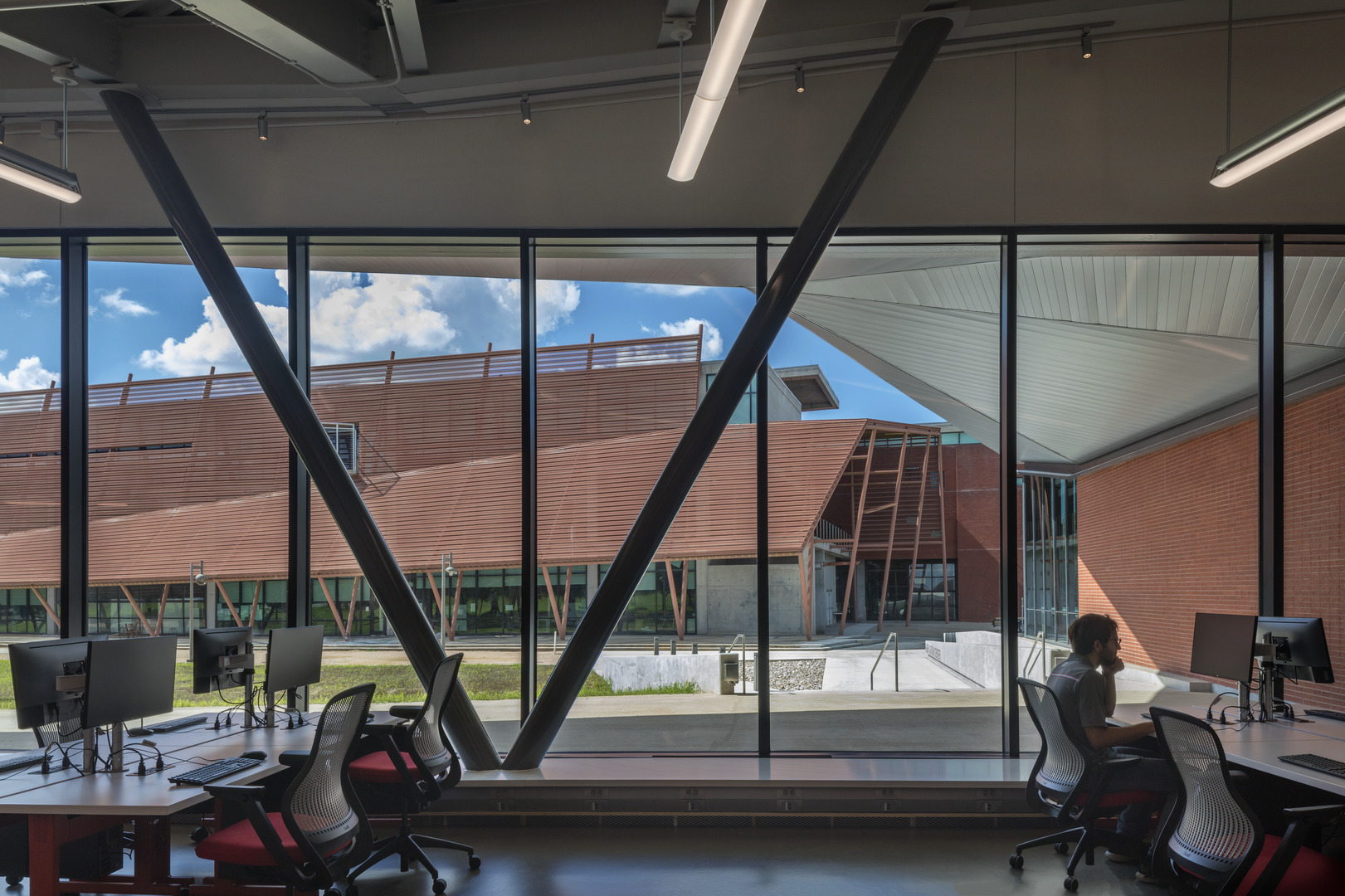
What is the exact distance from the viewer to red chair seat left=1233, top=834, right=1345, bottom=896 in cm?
292

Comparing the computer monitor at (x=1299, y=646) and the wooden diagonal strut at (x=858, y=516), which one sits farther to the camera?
the wooden diagonal strut at (x=858, y=516)

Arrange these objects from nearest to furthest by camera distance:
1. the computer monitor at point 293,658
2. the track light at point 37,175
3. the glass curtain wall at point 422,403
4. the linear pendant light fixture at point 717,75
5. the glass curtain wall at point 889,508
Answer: the linear pendant light fixture at point 717,75 < the track light at point 37,175 < the computer monitor at point 293,658 < the glass curtain wall at point 889,508 < the glass curtain wall at point 422,403

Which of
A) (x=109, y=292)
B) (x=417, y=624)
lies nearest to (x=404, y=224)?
(x=109, y=292)

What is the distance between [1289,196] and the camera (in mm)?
5398

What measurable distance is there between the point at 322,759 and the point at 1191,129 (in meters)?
6.10

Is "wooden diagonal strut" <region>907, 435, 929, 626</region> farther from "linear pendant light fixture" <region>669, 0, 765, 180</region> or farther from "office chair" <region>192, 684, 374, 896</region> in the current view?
"office chair" <region>192, 684, 374, 896</region>

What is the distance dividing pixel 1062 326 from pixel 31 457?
23.2ft

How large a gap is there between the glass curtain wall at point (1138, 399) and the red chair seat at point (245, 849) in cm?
423

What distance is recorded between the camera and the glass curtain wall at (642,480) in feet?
18.2

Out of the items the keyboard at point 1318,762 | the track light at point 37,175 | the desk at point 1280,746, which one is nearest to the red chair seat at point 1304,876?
the desk at point 1280,746

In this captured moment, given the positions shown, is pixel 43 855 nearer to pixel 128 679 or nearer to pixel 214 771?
pixel 214 771

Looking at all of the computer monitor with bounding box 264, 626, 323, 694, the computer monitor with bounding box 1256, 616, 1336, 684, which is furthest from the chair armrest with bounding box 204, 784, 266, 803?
the computer monitor with bounding box 1256, 616, 1336, 684

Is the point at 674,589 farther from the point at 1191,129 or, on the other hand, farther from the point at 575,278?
the point at 1191,129

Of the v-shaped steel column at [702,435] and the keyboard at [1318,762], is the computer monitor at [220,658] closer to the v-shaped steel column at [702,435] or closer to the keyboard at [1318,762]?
the v-shaped steel column at [702,435]
